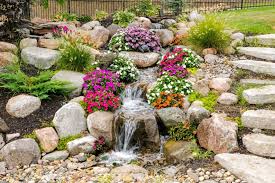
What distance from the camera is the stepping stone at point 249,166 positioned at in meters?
5.17

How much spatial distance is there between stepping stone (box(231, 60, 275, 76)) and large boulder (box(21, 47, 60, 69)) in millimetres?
3639

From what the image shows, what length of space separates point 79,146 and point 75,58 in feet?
6.86

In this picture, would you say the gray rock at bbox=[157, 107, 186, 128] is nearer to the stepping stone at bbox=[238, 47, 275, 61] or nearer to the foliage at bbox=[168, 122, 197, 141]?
the foliage at bbox=[168, 122, 197, 141]

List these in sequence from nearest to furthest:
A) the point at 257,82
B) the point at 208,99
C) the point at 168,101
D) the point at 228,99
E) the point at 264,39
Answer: the point at 228,99, the point at 208,99, the point at 168,101, the point at 257,82, the point at 264,39

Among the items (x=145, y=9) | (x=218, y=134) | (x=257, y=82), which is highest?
(x=145, y=9)

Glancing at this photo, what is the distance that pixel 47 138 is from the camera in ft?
22.2

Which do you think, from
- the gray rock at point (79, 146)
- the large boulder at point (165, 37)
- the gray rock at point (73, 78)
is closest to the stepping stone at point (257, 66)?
the large boulder at point (165, 37)

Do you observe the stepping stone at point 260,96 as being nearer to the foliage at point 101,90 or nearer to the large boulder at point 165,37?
the foliage at point 101,90

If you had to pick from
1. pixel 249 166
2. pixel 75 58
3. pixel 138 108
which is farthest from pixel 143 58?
pixel 249 166

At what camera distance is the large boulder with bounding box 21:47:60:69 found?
8492 millimetres

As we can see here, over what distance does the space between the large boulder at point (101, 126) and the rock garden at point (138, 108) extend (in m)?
0.02

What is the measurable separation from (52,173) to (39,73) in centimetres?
270

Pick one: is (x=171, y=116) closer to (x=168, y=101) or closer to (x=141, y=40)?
(x=168, y=101)

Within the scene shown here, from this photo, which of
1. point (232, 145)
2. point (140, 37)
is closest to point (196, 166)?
point (232, 145)
